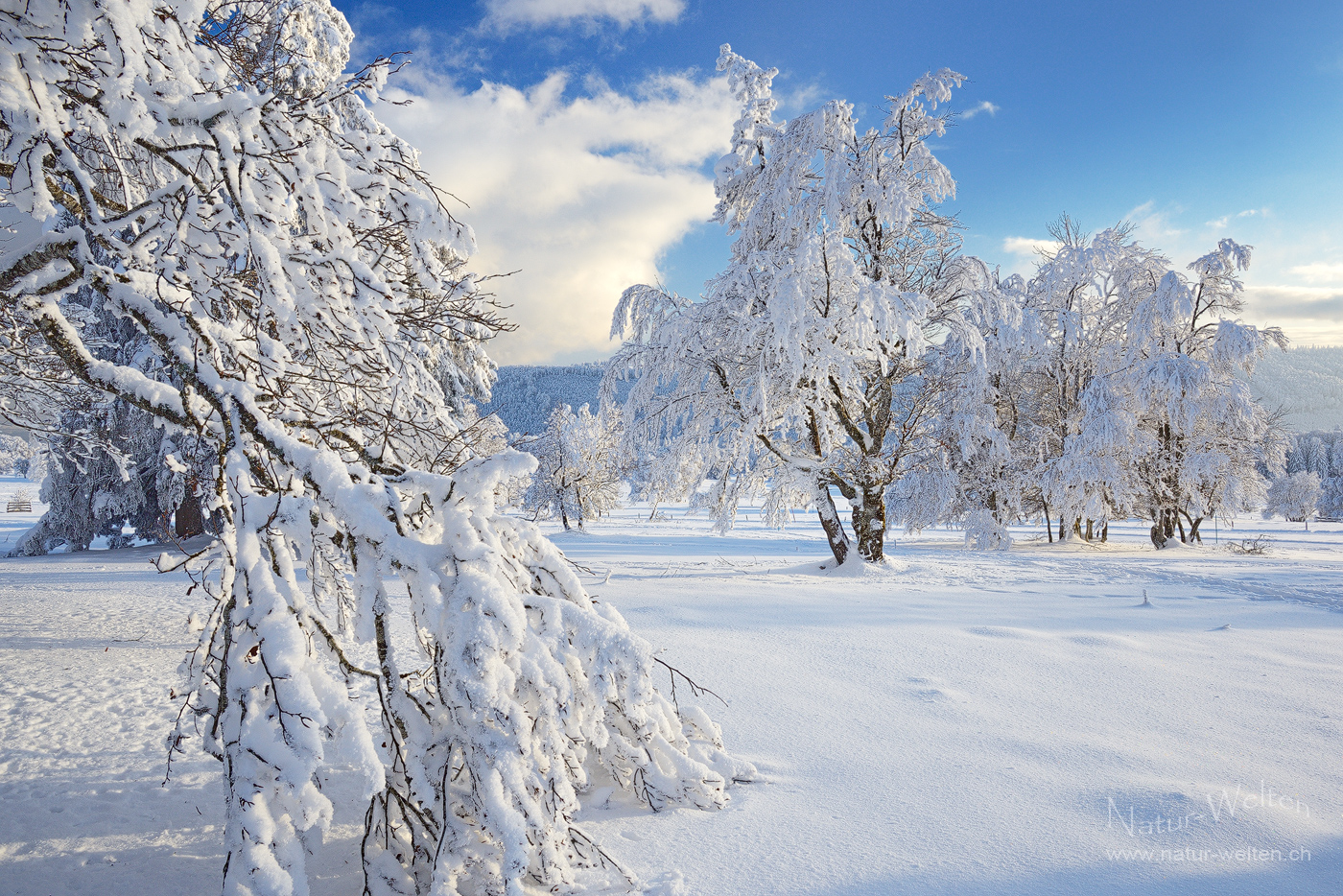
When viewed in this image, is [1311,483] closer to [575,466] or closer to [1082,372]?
[1082,372]

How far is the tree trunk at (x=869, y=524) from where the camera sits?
10664mm

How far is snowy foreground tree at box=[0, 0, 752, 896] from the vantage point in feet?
5.79

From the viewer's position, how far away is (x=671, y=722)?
116 inches

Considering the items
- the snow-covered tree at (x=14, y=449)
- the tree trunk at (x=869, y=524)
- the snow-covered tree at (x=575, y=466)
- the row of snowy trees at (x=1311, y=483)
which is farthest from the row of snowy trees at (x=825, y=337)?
the row of snowy trees at (x=1311, y=483)

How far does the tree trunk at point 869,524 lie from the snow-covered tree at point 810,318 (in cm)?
3

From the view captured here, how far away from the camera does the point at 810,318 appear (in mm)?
9148

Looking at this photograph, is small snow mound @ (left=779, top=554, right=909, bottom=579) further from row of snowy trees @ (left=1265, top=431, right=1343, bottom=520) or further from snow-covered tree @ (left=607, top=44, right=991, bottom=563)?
row of snowy trees @ (left=1265, top=431, right=1343, bottom=520)

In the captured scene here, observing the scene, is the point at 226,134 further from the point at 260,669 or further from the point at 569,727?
the point at 569,727

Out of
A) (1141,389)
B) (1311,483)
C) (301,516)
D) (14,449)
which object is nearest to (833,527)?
(301,516)

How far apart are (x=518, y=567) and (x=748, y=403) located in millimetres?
7679

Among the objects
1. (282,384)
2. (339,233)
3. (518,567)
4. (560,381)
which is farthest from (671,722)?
(560,381)

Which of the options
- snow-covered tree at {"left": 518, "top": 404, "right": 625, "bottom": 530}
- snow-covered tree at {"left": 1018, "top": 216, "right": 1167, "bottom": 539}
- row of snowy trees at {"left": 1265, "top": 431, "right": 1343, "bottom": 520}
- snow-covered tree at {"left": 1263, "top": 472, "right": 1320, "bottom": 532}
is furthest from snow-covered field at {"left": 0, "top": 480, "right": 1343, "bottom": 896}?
snow-covered tree at {"left": 1263, "top": 472, "right": 1320, "bottom": 532}

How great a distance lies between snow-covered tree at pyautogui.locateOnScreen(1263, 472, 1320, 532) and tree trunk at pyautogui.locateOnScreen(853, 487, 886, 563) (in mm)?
59832

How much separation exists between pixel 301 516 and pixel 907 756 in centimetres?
318
